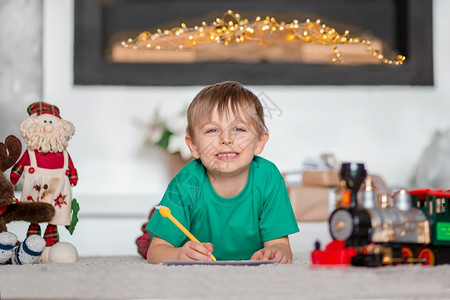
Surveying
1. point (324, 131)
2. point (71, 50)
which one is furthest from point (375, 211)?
point (71, 50)

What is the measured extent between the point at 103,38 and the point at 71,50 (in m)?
0.15

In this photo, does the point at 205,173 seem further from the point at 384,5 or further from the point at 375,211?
the point at 384,5

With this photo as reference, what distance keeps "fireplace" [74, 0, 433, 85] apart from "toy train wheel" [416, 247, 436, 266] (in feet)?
4.92

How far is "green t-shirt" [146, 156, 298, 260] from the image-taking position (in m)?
1.15

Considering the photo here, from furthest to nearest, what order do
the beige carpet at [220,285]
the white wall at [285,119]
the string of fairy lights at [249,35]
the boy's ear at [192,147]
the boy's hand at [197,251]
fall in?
the white wall at [285,119] → the boy's ear at [192,147] → the string of fairy lights at [249,35] → the boy's hand at [197,251] → the beige carpet at [220,285]

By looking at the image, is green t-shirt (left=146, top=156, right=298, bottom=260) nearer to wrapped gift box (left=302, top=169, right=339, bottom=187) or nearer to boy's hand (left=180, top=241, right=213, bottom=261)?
boy's hand (left=180, top=241, right=213, bottom=261)

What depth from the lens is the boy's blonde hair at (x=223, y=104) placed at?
1.07 m

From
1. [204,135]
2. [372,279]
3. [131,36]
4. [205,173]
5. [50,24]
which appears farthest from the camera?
[131,36]

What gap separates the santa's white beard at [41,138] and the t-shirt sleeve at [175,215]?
213mm

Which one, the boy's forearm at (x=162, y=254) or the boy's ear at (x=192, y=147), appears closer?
the boy's forearm at (x=162, y=254)

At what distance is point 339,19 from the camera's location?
234cm

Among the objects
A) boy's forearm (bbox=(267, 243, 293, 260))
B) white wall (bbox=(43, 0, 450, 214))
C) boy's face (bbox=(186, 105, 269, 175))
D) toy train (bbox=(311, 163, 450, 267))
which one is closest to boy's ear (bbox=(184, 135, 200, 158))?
boy's face (bbox=(186, 105, 269, 175))

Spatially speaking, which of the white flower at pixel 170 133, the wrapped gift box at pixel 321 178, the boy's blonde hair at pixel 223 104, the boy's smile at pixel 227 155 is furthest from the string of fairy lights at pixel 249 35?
the white flower at pixel 170 133

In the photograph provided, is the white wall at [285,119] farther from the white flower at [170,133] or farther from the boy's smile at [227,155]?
the boy's smile at [227,155]
